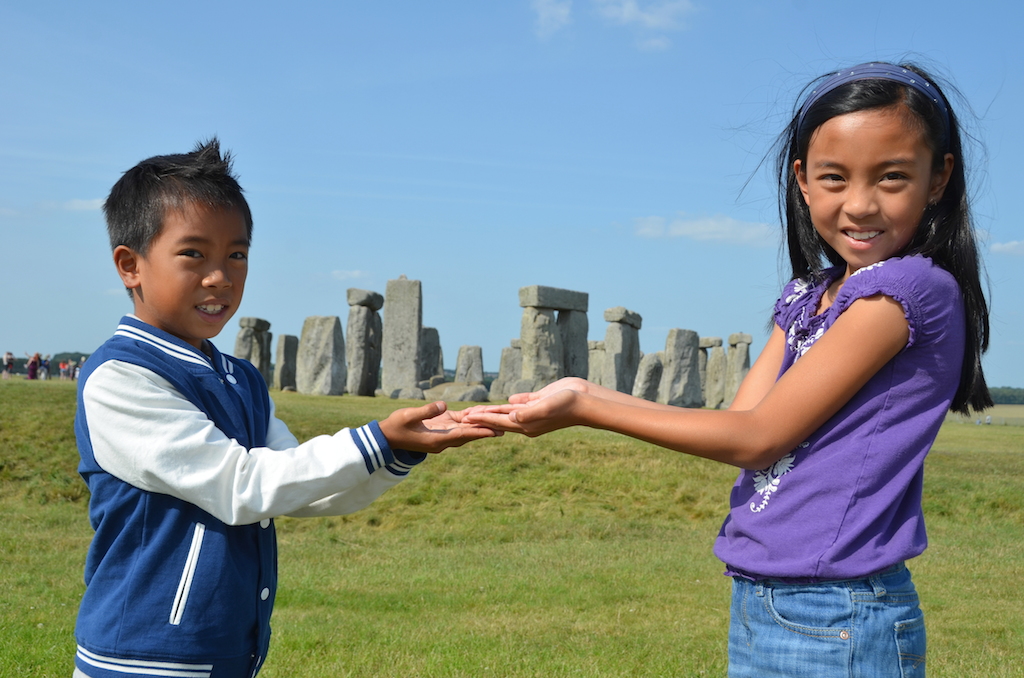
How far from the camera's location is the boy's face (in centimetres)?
228

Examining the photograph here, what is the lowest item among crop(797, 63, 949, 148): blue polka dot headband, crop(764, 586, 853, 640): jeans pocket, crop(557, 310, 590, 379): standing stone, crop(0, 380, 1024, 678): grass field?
crop(0, 380, 1024, 678): grass field

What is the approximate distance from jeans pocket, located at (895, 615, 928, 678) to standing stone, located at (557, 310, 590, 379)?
66.3 ft

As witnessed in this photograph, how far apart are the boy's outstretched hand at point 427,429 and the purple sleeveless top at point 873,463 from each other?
75 centimetres

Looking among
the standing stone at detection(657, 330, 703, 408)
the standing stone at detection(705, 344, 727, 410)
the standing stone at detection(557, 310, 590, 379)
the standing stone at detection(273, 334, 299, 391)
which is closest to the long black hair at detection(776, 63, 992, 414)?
the standing stone at detection(557, 310, 590, 379)

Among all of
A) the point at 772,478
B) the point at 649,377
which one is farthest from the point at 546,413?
the point at 649,377

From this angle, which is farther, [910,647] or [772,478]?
[772,478]

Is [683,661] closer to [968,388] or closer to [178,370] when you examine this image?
[968,388]

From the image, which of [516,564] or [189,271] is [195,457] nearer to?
[189,271]

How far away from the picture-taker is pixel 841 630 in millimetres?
1867

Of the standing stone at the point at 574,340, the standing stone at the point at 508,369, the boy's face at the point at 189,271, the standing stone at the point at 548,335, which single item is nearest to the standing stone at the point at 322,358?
the standing stone at the point at 508,369

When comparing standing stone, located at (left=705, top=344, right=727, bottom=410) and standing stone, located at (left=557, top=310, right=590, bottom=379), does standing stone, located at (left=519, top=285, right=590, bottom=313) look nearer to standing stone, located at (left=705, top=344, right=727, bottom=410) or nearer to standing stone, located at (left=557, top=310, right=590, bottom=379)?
standing stone, located at (left=557, top=310, right=590, bottom=379)

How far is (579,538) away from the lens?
27.8 ft

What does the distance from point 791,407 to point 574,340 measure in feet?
66.8

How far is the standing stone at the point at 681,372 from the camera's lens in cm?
2662
